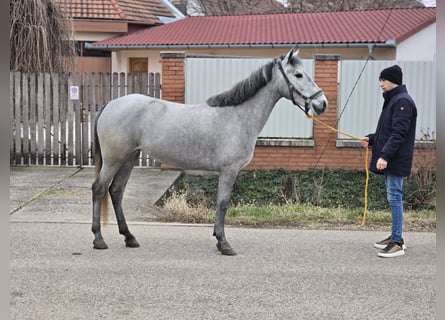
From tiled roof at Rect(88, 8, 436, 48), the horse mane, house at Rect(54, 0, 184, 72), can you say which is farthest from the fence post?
house at Rect(54, 0, 184, 72)

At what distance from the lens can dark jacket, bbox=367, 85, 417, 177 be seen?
6004 mm

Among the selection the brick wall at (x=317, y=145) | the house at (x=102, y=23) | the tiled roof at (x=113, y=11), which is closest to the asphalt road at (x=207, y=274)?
the brick wall at (x=317, y=145)

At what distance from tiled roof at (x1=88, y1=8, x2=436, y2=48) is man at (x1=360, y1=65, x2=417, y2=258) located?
13.2 metres

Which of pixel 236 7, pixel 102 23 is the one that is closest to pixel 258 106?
pixel 102 23

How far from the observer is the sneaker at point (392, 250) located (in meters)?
6.22

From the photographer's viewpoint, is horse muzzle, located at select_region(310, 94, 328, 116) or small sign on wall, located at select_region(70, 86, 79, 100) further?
small sign on wall, located at select_region(70, 86, 79, 100)

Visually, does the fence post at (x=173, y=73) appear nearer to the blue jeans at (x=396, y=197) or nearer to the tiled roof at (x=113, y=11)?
the blue jeans at (x=396, y=197)

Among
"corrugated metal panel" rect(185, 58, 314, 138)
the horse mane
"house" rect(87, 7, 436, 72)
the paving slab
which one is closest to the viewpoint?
the horse mane

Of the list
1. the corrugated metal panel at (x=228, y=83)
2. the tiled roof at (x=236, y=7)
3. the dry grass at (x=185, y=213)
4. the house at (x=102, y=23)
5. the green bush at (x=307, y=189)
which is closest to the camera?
the dry grass at (x=185, y=213)

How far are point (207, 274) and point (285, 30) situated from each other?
56.9 ft

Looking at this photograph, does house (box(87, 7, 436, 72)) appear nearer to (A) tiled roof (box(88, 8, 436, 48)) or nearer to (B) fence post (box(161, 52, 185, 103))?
(A) tiled roof (box(88, 8, 436, 48))

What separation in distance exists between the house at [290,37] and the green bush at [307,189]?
26.1ft

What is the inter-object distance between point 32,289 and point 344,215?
4.53 meters

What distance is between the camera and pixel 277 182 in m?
11.0
